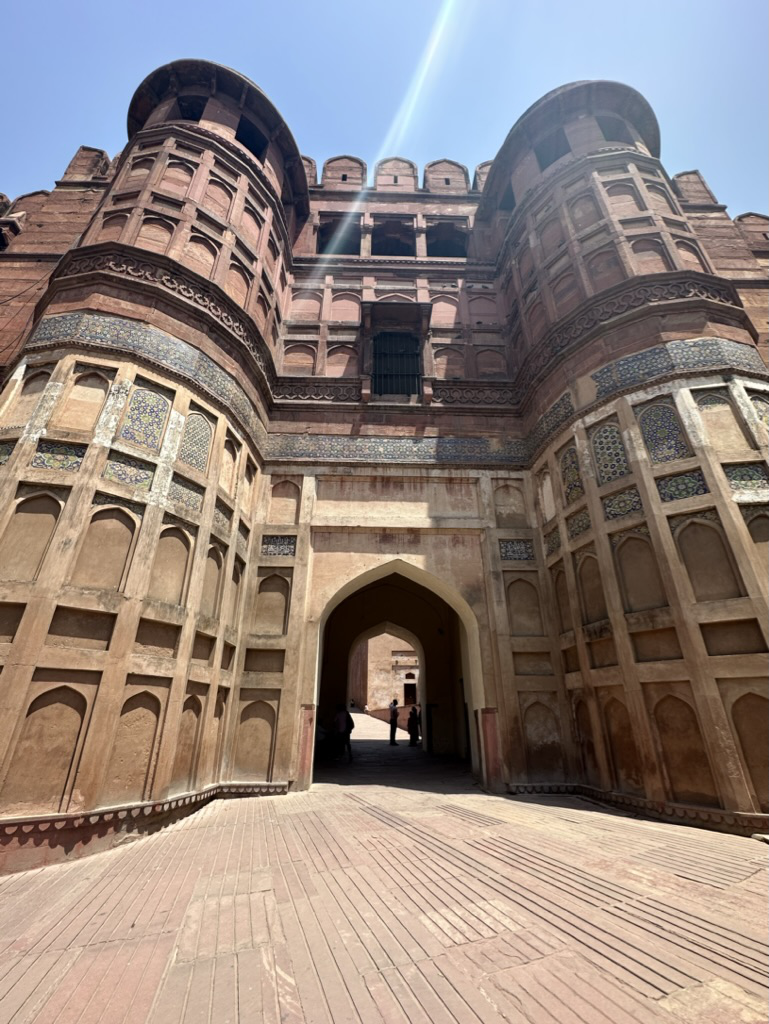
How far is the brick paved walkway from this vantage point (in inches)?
81.4

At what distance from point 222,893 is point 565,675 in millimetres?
6031

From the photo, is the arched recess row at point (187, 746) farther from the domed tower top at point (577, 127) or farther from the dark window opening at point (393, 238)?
the dark window opening at point (393, 238)

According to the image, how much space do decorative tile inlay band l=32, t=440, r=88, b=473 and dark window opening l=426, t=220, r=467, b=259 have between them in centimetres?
1271

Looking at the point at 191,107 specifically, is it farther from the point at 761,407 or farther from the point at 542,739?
the point at 542,739

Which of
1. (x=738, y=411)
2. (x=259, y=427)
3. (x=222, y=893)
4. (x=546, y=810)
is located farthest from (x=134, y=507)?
(x=738, y=411)

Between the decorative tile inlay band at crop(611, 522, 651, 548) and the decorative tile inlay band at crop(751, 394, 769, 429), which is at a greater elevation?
the decorative tile inlay band at crop(751, 394, 769, 429)

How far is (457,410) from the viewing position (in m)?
10.2

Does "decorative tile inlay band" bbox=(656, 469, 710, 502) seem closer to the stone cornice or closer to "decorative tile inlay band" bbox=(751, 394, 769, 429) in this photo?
"decorative tile inlay band" bbox=(751, 394, 769, 429)

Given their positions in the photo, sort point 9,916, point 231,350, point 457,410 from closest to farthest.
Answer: point 9,916 < point 231,350 < point 457,410

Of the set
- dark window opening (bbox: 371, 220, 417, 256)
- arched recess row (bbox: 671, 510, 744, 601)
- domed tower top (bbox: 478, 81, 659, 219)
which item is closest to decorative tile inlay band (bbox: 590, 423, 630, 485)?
arched recess row (bbox: 671, 510, 744, 601)

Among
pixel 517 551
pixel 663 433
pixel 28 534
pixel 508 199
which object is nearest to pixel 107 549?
pixel 28 534

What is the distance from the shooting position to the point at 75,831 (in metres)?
4.59

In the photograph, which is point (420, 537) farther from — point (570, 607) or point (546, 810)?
point (546, 810)

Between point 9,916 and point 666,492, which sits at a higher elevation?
point 666,492
